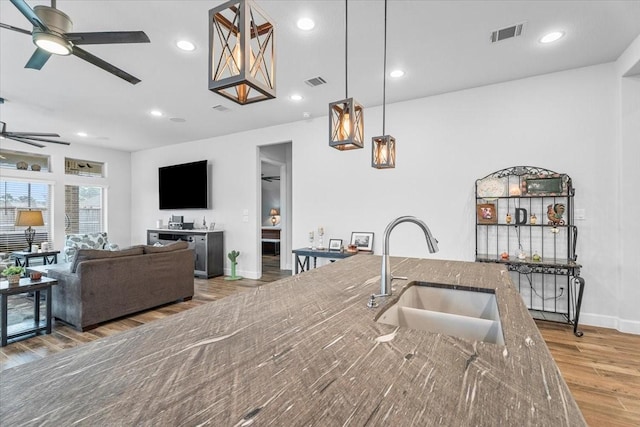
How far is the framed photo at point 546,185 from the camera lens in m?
3.43

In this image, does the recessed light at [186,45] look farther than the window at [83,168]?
No

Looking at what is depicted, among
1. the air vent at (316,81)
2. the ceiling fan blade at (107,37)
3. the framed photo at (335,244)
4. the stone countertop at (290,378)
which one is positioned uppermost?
the air vent at (316,81)

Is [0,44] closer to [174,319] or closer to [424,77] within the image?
[174,319]

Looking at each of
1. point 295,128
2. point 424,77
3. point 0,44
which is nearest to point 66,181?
point 0,44

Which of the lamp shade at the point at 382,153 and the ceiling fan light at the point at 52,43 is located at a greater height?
the ceiling fan light at the point at 52,43

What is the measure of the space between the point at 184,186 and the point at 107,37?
16.4ft

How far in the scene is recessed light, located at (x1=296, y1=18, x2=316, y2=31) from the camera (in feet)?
8.39

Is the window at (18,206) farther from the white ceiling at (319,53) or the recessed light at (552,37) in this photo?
the recessed light at (552,37)

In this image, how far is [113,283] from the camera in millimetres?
3508

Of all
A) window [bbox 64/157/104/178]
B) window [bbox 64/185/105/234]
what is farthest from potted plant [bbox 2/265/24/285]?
window [bbox 64/157/104/178]

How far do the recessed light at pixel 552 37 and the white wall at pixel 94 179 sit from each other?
336 inches

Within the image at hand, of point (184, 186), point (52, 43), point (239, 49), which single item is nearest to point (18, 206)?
point (184, 186)

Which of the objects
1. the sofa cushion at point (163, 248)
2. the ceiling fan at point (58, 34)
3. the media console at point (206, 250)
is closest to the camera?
the ceiling fan at point (58, 34)

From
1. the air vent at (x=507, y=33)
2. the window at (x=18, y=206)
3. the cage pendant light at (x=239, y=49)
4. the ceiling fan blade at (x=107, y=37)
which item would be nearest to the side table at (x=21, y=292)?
the ceiling fan blade at (x=107, y=37)
